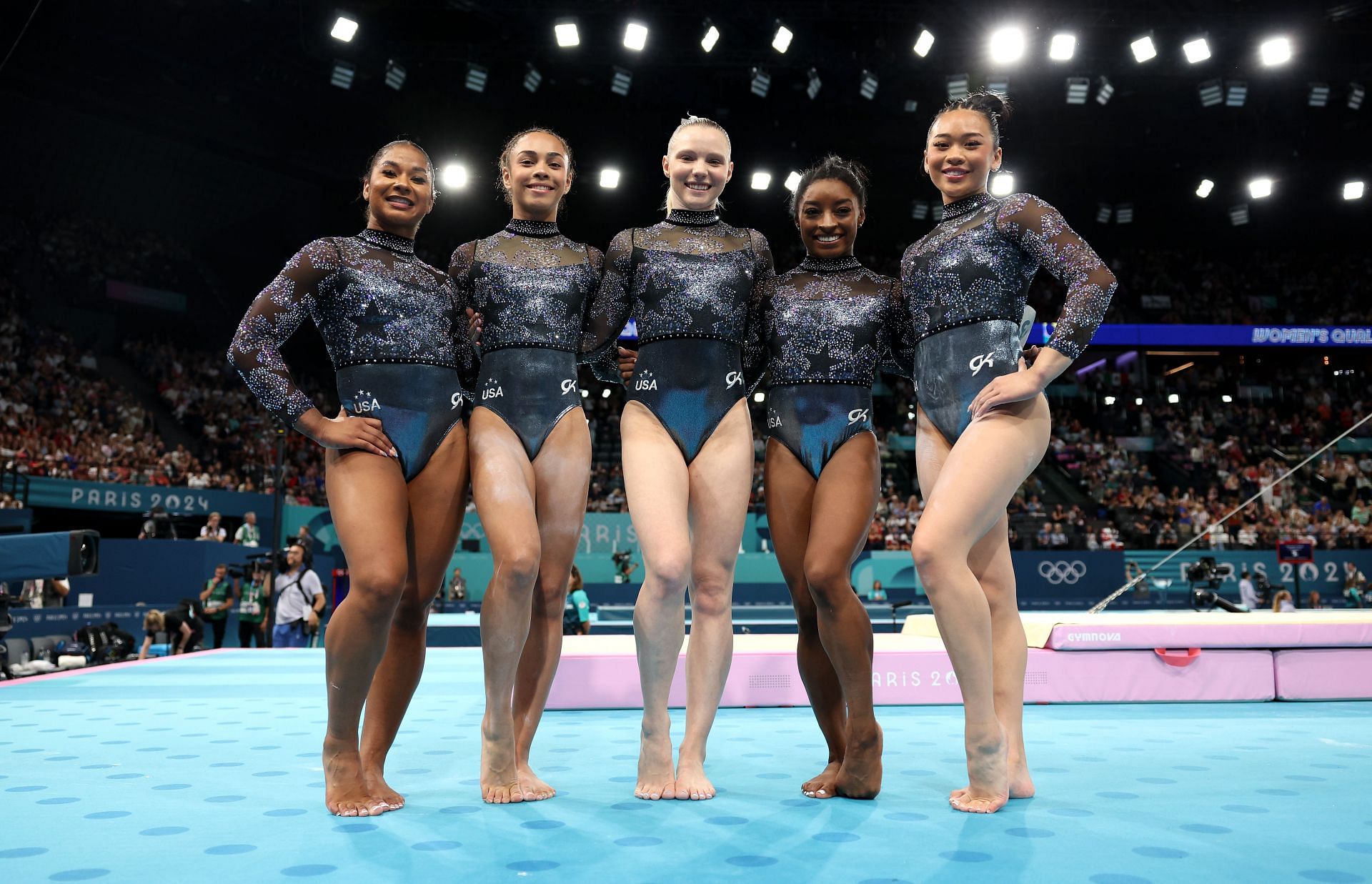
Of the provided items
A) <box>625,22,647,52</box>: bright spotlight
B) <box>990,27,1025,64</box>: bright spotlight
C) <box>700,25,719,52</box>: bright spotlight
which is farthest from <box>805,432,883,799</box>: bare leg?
<box>990,27,1025,64</box>: bright spotlight

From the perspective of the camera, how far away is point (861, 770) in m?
2.80

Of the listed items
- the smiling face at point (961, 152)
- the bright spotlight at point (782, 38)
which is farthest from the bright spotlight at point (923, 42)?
the smiling face at point (961, 152)

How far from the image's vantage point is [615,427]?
73.2 feet

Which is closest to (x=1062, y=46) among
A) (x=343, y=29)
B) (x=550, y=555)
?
(x=343, y=29)

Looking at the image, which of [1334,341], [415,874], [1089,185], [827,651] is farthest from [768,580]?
[1334,341]

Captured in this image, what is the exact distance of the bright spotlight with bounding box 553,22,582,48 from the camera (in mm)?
13352

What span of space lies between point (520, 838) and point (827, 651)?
3.64 feet

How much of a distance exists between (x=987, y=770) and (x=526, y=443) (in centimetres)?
167

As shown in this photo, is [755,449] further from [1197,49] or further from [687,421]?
[687,421]

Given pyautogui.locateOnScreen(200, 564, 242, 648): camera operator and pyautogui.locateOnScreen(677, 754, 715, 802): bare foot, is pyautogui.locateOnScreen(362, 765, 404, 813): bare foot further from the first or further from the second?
pyautogui.locateOnScreen(200, 564, 242, 648): camera operator

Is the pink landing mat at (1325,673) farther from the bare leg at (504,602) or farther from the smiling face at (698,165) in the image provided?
the bare leg at (504,602)

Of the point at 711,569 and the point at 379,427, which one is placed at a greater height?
the point at 379,427

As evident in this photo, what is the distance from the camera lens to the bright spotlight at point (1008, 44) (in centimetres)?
1327

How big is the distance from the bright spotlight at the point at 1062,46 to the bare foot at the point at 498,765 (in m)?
13.8
